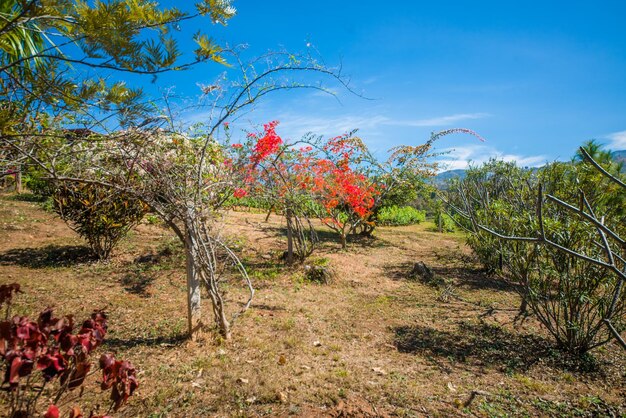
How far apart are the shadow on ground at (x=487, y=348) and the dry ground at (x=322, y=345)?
0.02 m

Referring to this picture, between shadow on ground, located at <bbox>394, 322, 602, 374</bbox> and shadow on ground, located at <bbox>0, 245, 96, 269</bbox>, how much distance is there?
22.9 ft

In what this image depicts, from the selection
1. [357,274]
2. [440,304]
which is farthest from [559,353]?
[357,274]

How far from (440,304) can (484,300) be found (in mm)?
1122

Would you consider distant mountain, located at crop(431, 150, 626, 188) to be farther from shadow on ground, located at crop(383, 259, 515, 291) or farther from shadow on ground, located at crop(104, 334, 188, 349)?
shadow on ground, located at crop(104, 334, 188, 349)

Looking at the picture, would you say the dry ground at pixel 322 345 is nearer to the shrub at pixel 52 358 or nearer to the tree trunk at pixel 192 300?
the tree trunk at pixel 192 300

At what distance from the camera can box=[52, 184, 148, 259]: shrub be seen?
6.70m

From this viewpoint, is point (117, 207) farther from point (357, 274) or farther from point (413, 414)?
point (413, 414)

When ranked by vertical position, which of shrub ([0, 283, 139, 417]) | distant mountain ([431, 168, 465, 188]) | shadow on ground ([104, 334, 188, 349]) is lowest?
shadow on ground ([104, 334, 188, 349])

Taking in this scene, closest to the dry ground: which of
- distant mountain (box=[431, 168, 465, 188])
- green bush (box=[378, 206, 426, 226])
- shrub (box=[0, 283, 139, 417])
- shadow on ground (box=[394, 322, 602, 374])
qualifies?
shadow on ground (box=[394, 322, 602, 374])

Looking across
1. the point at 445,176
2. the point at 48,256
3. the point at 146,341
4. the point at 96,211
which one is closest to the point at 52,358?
the point at 146,341

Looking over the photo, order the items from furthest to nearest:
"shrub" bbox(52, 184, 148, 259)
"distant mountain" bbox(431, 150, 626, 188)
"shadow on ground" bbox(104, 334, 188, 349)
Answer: "distant mountain" bbox(431, 150, 626, 188) < "shrub" bbox(52, 184, 148, 259) < "shadow on ground" bbox(104, 334, 188, 349)

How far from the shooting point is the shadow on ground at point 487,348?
4109 millimetres

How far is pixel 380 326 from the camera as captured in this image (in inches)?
203

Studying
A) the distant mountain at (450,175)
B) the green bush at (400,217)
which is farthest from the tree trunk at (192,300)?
the green bush at (400,217)
